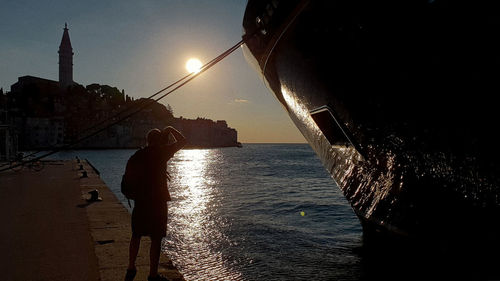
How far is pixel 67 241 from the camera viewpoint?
5.07 m

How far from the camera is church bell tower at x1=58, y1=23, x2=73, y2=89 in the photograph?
451ft

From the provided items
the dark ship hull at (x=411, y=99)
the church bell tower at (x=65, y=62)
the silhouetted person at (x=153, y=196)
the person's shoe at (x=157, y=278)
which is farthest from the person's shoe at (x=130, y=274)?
the church bell tower at (x=65, y=62)

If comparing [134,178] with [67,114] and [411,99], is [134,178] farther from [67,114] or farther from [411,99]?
[67,114]

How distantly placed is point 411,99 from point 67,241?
4.76 meters

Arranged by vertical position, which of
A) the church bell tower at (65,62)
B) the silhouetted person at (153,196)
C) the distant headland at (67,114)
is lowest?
the silhouetted person at (153,196)

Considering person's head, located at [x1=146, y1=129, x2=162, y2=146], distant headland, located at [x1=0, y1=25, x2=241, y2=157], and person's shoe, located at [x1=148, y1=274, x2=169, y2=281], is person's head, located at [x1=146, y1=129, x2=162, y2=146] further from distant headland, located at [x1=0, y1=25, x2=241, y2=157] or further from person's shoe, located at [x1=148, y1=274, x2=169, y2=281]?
distant headland, located at [x1=0, y1=25, x2=241, y2=157]

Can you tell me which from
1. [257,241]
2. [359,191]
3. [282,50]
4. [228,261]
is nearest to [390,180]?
[359,191]

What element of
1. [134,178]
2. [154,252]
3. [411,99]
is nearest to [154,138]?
[134,178]

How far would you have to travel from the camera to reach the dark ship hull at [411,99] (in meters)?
2.29

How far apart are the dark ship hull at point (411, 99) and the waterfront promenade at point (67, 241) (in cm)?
240

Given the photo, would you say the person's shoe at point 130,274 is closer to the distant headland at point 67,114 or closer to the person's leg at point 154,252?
the person's leg at point 154,252

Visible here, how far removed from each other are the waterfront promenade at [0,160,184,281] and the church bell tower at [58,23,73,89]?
484ft

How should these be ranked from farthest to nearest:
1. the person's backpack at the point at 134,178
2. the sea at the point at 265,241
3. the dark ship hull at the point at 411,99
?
the sea at the point at 265,241, the person's backpack at the point at 134,178, the dark ship hull at the point at 411,99

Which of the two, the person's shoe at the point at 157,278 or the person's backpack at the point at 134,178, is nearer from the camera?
the person's backpack at the point at 134,178
